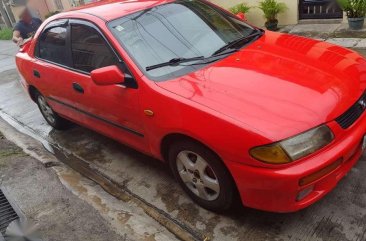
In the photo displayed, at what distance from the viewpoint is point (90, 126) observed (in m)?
4.14

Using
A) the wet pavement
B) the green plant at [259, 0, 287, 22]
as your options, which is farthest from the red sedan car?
the green plant at [259, 0, 287, 22]

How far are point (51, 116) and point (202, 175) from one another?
304cm

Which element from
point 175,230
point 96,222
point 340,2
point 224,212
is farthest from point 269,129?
point 340,2

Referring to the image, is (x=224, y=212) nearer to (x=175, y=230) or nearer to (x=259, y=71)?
(x=175, y=230)

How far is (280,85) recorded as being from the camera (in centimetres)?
274

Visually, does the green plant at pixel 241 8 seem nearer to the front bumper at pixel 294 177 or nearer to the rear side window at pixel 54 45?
the rear side window at pixel 54 45

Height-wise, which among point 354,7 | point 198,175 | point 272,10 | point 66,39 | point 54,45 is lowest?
point 272,10

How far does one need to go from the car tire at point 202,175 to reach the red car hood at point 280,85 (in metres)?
0.38

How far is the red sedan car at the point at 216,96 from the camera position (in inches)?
96.2

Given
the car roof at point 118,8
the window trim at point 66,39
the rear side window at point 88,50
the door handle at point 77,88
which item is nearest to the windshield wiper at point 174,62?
the rear side window at point 88,50

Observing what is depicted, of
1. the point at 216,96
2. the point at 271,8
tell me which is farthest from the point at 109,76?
the point at 271,8

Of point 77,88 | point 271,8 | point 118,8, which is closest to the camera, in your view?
point 118,8

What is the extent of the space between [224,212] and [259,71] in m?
1.14

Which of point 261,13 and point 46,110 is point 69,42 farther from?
point 261,13
